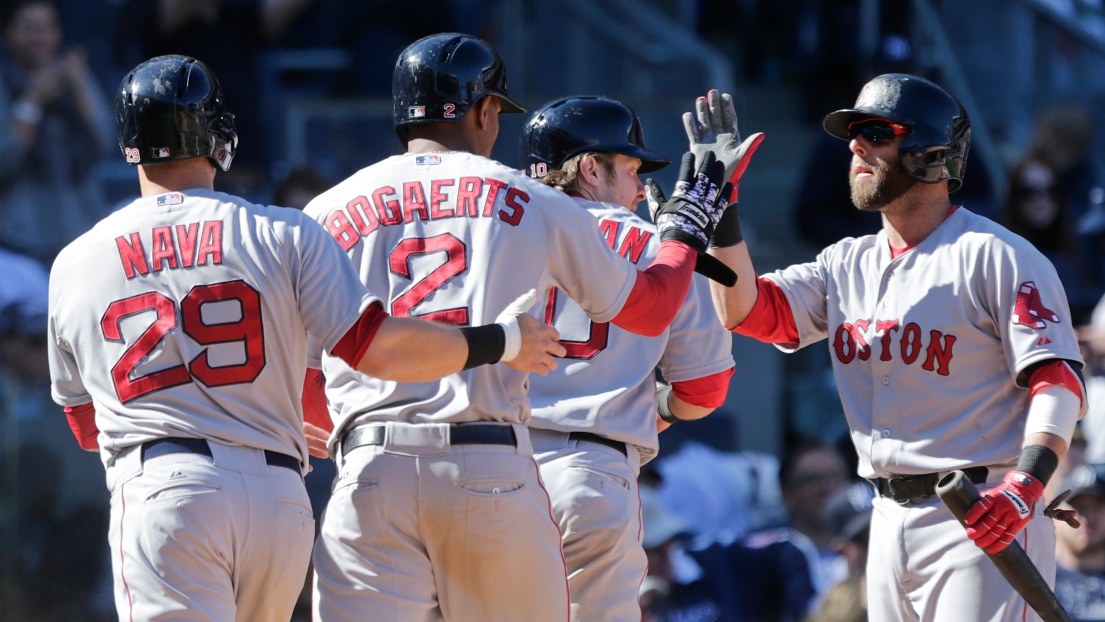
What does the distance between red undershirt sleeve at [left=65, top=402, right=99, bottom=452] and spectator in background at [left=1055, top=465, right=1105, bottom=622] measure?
168 inches

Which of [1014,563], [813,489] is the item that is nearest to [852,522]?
[813,489]

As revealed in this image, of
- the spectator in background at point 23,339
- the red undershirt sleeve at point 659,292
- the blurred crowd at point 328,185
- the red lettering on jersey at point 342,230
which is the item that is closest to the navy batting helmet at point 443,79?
the red lettering on jersey at point 342,230

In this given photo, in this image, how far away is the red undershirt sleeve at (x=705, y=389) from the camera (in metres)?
5.07

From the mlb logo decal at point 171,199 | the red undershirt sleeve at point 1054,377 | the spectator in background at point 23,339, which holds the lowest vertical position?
the spectator in background at point 23,339

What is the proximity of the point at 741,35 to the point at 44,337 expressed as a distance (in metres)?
6.63

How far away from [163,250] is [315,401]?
91 cm

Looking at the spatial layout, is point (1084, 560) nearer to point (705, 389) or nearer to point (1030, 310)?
point (705, 389)

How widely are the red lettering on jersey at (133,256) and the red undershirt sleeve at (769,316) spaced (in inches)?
75.5

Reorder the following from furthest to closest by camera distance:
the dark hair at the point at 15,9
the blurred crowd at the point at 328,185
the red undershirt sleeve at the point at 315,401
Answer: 1. the dark hair at the point at 15,9
2. the blurred crowd at the point at 328,185
3. the red undershirt sleeve at the point at 315,401

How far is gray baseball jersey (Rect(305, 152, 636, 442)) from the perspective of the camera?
3.93 metres

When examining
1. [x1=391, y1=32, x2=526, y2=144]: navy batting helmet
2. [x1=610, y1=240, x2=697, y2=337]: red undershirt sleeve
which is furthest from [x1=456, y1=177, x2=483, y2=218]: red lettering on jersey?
[x1=610, y1=240, x2=697, y2=337]: red undershirt sleeve

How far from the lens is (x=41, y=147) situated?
9148 mm

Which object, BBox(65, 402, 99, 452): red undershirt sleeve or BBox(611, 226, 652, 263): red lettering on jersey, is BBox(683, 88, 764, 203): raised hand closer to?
BBox(611, 226, 652, 263): red lettering on jersey

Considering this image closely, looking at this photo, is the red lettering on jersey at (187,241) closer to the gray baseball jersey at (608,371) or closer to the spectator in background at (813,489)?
the gray baseball jersey at (608,371)
